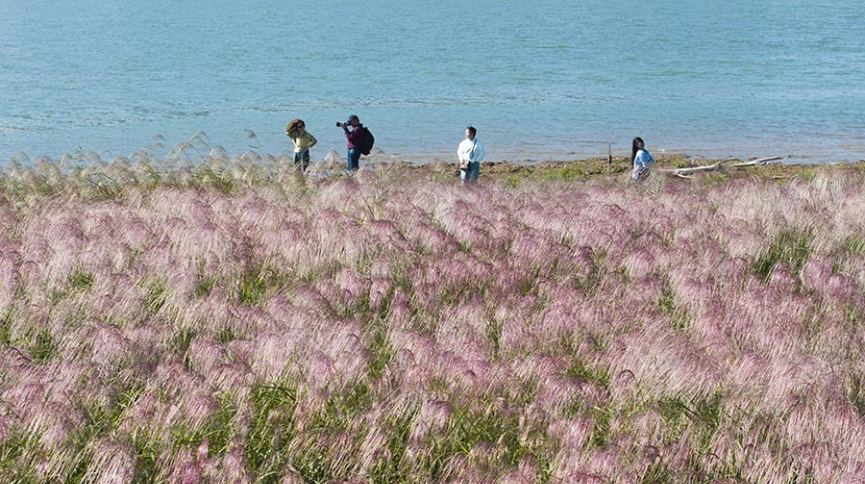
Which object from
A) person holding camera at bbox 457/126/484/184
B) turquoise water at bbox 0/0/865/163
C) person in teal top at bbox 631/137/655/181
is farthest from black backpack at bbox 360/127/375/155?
person in teal top at bbox 631/137/655/181

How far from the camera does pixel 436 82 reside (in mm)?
43875

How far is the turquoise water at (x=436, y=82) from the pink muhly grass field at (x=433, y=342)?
20.8 ft

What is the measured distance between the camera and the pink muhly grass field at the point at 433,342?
6.36 meters

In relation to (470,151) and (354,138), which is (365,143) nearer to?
(354,138)

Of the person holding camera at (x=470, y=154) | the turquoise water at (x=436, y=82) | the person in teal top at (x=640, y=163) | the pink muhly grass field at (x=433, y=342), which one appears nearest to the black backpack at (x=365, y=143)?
the person holding camera at (x=470, y=154)

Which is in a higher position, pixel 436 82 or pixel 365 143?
pixel 436 82

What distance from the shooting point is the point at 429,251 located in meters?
10.0

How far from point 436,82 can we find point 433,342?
121ft

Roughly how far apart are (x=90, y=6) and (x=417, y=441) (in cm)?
9318

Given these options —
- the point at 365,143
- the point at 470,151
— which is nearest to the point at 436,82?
the point at 365,143

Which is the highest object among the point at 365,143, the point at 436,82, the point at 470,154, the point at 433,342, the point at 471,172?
the point at 436,82

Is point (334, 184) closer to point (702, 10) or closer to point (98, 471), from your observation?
point (98, 471)

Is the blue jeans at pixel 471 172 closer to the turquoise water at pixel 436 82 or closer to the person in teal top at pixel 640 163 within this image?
the person in teal top at pixel 640 163

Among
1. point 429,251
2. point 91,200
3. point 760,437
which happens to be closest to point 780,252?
point 429,251
